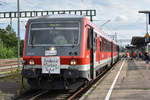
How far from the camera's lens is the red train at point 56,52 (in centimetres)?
933

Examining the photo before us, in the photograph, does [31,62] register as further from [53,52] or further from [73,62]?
[73,62]

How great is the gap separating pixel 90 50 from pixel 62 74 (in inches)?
78.0

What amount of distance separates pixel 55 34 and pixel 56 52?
779 mm

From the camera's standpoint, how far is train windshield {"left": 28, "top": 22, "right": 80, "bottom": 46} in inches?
385

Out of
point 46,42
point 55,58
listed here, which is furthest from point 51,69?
point 46,42

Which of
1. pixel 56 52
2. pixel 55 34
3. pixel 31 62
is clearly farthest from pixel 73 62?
pixel 31 62

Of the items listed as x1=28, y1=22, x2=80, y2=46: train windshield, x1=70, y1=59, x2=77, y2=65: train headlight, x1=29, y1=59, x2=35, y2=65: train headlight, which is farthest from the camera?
x1=28, y1=22, x2=80, y2=46: train windshield

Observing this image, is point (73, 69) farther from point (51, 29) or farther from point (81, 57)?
point (51, 29)

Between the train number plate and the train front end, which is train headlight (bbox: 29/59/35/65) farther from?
the train number plate

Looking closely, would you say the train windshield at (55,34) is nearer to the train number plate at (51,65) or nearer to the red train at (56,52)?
the red train at (56,52)

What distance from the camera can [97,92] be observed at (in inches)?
406

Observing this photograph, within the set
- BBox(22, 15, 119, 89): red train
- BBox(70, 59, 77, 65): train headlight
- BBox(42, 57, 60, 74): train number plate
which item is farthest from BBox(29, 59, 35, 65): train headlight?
BBox(70, 59, 77, 65): train headlight

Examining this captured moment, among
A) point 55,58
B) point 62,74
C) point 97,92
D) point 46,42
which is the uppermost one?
point 46,42

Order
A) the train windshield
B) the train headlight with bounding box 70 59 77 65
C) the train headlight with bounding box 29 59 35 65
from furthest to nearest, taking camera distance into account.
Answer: the train windshield → the train headlight with bounding box 29 59 35 65 → the train headlight with bounding box 70 59 77 65
